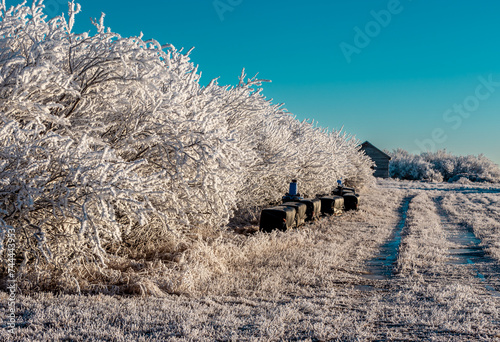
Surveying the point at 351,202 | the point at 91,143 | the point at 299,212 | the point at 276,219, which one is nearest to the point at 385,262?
the point at 276,219

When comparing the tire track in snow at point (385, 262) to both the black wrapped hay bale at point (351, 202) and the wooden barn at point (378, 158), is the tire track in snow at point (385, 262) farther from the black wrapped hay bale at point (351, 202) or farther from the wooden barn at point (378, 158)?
the wooden barn at point (378, 158)

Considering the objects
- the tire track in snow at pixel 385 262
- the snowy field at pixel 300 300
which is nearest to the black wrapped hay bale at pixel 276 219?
the snowy field at pixel 300 300

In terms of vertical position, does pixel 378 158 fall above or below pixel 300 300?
above

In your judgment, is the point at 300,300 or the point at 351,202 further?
the point at 351,202

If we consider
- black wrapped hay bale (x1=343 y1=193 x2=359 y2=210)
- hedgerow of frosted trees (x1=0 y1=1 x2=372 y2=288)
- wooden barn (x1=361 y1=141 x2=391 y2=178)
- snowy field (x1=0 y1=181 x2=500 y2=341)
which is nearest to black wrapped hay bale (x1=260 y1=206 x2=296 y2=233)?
snowy field (x1=0 y1=181 x2=500 y2=341)

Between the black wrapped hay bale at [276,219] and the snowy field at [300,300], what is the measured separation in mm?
753

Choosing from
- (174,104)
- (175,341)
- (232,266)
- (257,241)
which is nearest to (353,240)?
(257,241)

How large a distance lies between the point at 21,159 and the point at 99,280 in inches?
79.4

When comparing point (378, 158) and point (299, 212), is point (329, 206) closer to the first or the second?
A: point (299, 212)

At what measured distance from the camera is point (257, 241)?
8680mm

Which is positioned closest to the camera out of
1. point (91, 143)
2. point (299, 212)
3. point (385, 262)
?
point (91, 143)

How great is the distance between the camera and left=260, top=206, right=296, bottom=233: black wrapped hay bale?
10586 mm

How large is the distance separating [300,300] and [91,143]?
3672mm

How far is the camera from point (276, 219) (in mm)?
10648
